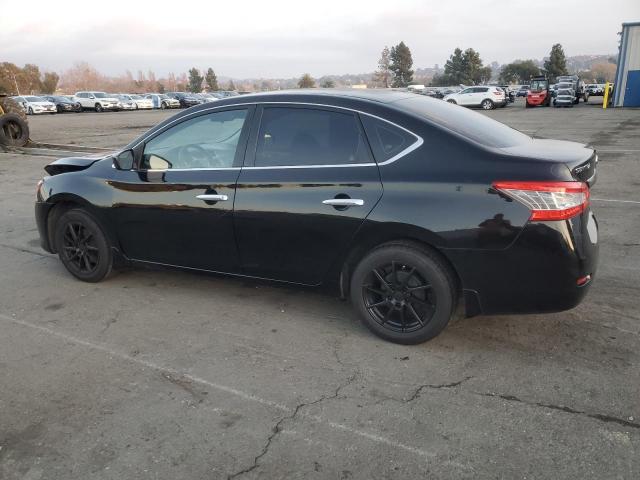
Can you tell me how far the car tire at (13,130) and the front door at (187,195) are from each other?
556 inches

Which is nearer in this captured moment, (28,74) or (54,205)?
(54,205)

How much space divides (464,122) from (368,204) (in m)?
0.96

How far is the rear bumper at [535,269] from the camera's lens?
308 cm

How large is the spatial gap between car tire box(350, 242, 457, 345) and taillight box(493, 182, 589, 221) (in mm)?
619

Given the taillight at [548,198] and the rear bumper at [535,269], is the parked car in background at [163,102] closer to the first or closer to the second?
the rear bumper at [535,269]

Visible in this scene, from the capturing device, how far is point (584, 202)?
3127 millimetres

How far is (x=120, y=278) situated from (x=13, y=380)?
5.80 feet

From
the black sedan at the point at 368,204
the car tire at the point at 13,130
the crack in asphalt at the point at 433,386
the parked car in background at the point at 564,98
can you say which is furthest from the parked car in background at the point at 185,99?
the crack in asphalt at the point at 433,386

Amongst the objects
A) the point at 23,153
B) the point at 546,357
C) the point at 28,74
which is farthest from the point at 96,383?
the point at 28,74

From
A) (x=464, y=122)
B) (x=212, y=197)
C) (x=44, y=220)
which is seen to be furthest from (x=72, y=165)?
(x=464, y=122)

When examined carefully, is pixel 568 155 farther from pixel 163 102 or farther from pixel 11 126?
pixel 163 102

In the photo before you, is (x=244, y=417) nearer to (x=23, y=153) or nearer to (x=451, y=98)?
(x=23, y=153)

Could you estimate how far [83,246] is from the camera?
15.7ft

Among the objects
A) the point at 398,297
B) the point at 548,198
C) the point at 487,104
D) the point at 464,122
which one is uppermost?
the point at 464,122
